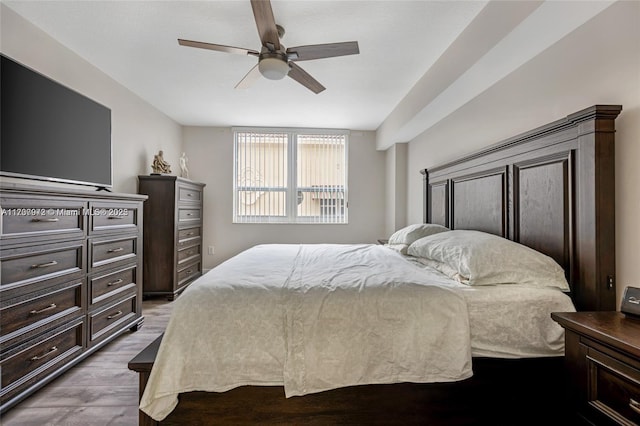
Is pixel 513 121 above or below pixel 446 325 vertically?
above

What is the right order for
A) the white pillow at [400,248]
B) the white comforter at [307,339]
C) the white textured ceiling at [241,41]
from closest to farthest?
the white comforter at [307,339], the white textured ceiling at [241,41], the white pillow at [400,248]

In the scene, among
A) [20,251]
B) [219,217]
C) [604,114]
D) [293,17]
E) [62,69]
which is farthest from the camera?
[219,217]

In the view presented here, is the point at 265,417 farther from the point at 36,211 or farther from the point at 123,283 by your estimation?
the point at 123,283

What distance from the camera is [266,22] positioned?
172 centimetres

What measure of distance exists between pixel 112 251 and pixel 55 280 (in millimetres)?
549

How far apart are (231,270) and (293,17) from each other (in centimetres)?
176

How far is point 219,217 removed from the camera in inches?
186

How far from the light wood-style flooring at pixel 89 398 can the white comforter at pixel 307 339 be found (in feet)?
2.41

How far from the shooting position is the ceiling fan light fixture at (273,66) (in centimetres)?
198

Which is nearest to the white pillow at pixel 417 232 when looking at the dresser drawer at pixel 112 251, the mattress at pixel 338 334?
the mattress at pixel 338 334

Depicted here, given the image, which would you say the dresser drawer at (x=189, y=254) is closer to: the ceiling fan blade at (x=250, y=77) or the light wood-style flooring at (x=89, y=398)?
the light wood-style flooring at (x=89, y=398)

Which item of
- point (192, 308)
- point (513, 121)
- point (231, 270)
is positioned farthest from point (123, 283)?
point (513, 121)

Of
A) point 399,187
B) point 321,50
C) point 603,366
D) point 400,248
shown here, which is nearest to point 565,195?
point 603,366

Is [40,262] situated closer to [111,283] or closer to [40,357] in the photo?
[40,357]
